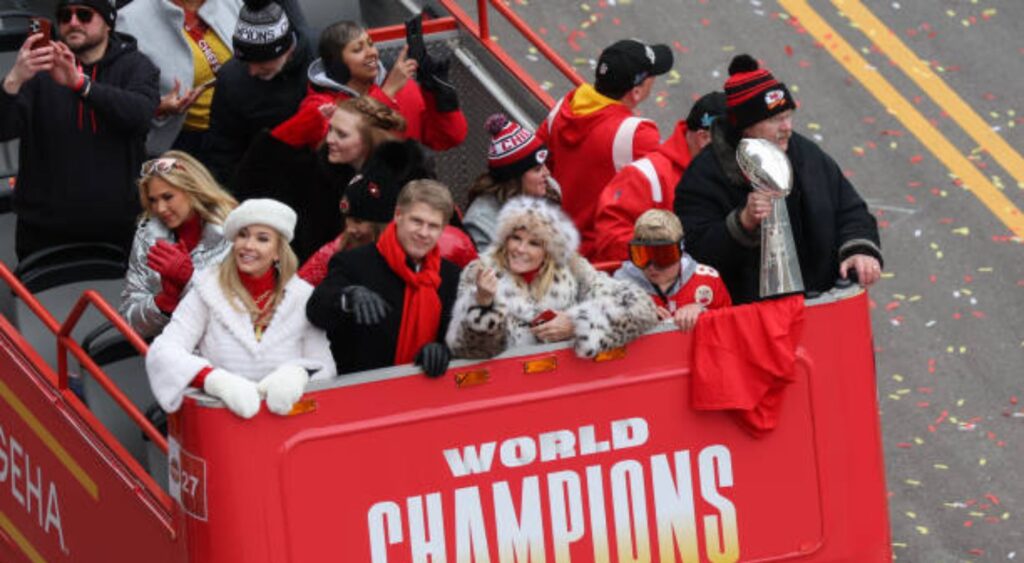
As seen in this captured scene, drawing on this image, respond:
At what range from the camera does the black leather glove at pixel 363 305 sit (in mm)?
8281

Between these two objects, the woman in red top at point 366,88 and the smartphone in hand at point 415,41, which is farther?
the smartphone in hand at point 415,41

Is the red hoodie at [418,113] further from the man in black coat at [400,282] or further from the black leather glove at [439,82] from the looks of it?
the man in black coat at [400,282]

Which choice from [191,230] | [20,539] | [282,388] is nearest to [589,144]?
[191,230]

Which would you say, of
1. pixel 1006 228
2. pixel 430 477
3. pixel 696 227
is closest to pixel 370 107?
pixel 696 227

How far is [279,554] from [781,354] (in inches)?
76.3

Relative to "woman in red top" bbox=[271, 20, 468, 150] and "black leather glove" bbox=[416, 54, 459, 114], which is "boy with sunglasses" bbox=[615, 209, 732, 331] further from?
"black leather glove" bbox=[416, 54, 459, 114]

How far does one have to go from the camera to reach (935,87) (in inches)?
639

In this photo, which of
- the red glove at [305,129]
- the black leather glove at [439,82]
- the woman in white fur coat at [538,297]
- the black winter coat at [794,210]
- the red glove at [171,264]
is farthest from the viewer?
the black leather glove at [439,82]

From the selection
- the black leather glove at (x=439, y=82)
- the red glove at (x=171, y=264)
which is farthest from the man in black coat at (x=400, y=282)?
the black leather glove at (x=439, y=82)

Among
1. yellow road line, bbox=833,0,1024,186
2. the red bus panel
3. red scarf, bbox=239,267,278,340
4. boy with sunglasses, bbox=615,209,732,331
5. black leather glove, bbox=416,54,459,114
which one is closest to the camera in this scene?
the red bus panel

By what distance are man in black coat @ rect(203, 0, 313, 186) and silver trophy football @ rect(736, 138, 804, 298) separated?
114 inches

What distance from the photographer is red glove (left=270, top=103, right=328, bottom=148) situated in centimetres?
1052

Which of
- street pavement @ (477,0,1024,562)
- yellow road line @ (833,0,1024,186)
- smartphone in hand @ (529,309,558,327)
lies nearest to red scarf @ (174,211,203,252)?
smartphone in hand @ (529,309,558,327)

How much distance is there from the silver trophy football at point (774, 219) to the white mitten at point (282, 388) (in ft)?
5.79
